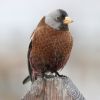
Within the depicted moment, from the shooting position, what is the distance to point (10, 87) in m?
2.01

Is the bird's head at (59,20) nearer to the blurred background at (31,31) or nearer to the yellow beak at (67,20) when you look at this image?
the yellow beak at (67,20)

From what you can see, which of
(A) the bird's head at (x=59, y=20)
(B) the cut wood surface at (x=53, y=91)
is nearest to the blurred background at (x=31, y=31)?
(A) the bird's head at (x=59, y=20)

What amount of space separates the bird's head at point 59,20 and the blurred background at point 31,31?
1.40 feet

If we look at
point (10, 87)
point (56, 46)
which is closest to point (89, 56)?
point (10, 87)

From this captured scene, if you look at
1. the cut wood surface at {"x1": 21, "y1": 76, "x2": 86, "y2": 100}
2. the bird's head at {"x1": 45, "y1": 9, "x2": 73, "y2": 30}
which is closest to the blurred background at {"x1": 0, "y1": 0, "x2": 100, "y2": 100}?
the bird's head at {"x1": 45, "y1": 9, "x2": 73, "y2": 30}

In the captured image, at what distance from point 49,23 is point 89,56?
1.80ft

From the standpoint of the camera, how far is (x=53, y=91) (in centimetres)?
114

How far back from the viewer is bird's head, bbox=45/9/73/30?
142 centimetres

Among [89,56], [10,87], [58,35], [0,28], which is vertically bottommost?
[10,87]

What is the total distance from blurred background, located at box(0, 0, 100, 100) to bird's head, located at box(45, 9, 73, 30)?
1.40ft

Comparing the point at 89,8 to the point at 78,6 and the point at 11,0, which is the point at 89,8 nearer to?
the point at 78,6

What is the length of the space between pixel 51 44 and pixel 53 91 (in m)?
0.30

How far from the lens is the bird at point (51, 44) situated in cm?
141

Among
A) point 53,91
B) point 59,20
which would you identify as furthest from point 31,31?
point 53,91
